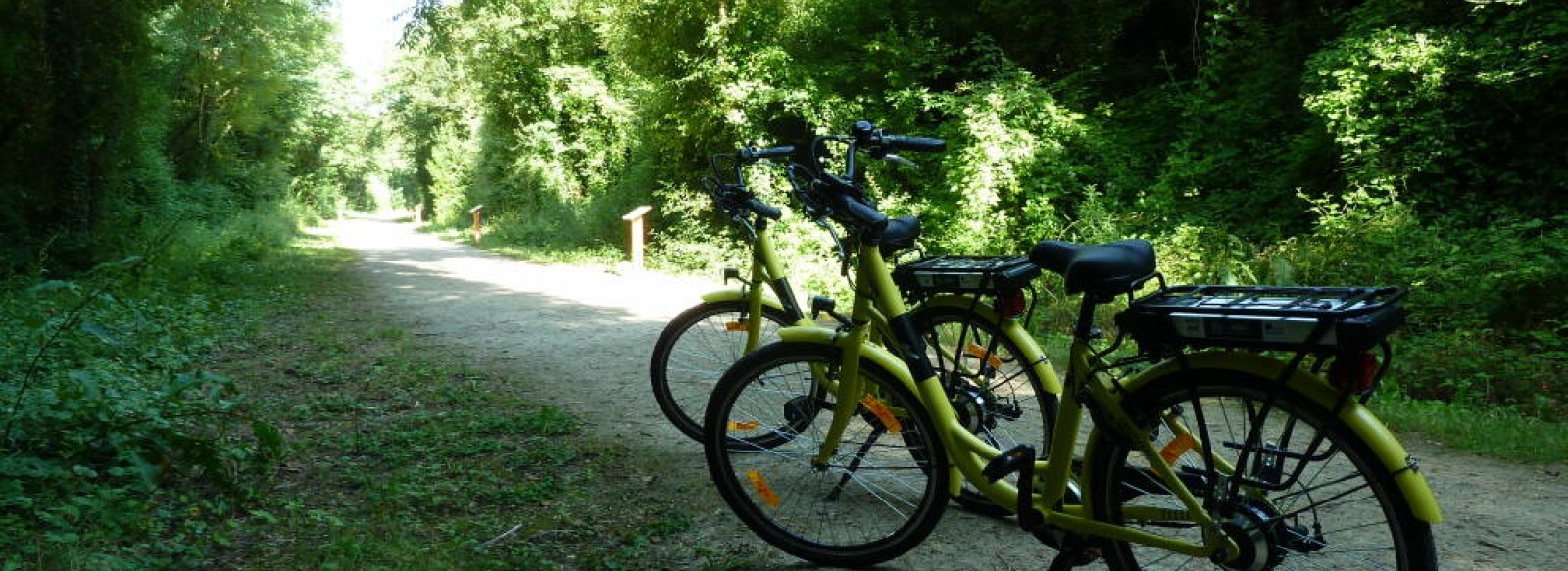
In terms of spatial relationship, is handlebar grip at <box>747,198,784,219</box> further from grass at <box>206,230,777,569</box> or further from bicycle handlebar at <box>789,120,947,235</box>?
grass at <box>206,230,777,569</box>

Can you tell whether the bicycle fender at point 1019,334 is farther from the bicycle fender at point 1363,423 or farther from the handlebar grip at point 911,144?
the bicycle fender at point 1363,423

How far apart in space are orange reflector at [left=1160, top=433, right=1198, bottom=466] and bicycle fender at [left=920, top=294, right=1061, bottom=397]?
909 mm

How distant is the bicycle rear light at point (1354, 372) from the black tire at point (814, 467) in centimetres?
114

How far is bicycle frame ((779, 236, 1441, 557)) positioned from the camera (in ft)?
6.46

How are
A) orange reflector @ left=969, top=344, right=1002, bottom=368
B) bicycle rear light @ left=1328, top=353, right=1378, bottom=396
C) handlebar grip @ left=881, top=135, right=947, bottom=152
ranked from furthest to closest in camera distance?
1. orange reflector @ left=969, top=344, right=1002, bottom=368
2. handlebar grip @ left=881, top=135, right=947, bottom=152
3. bicycle rear light @ left=1328, top=353, right=1378, bottom=396

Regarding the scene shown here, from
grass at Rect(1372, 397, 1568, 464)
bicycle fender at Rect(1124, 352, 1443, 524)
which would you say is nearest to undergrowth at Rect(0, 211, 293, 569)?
bicycle fender at Rect(1124, 352, 1443, 524)

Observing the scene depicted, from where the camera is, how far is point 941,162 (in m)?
12.2

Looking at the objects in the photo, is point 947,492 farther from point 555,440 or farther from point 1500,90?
point 1500,90

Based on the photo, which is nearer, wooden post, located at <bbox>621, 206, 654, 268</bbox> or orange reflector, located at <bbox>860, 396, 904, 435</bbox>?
orange reflector, located at <bbox>860, 396, 904, 435</bbox>

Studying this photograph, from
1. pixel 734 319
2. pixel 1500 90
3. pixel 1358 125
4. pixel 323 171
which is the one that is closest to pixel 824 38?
pixel 1358 125

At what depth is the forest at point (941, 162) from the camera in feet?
14.5

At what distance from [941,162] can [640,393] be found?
300 inches

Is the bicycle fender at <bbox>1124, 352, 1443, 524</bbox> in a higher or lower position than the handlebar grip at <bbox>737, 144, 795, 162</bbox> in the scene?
lower

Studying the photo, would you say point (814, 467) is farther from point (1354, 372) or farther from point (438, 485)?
point (1354, 372)
